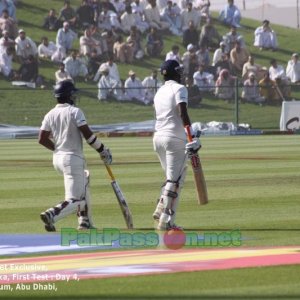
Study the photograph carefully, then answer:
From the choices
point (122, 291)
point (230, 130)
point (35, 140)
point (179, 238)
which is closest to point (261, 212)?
point (179, 238)

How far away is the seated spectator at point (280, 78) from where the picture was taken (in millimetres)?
47406

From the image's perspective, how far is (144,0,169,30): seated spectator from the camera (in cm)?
5150

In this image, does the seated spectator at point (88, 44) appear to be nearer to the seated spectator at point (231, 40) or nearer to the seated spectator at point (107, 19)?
the seated spectator at point (107, 19)

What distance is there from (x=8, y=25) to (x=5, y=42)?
1.99m

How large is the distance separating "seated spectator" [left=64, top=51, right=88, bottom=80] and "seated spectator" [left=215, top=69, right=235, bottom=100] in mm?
5139

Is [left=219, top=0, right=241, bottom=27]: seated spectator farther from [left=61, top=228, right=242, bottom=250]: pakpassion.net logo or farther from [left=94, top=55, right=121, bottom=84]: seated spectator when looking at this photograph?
[left=61, top=228, right=242, bottom=250]: pakpassion.net logo

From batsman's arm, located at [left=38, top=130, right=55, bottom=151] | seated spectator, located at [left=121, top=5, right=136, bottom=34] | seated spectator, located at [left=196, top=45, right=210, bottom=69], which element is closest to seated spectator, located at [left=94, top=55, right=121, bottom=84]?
seated spectator, located at [left=196, top=45, right=210, bottom=69]

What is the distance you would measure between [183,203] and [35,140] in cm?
2359

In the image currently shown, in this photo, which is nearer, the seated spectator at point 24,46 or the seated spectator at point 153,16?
the seated spectator at point 24,46

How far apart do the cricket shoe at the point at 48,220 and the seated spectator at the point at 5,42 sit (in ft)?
104

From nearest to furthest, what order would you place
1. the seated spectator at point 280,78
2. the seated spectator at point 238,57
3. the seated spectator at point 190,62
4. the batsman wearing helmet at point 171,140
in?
the batsman wearing helmet at point 171,140 < the seated spectator at point 280,78 < the seated spectator at point 190,62 < the seated spectator at point 238,57

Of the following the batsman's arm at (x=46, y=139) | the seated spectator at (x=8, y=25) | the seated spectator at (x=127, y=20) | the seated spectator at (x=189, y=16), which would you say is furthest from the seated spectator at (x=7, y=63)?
the batsman's arm at (x=46, y=139)

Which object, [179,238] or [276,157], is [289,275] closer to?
[179,238]

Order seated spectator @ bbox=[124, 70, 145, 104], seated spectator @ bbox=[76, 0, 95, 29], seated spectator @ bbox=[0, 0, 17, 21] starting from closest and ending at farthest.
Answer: seated spectator @ bbox=[124, 70, 145, 104]
seated spectator @ bbox=[0, 0, 17, 21]
seated spectator @ bbox=[76, 0, 95, 29]
